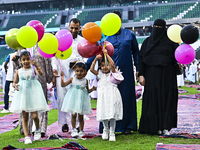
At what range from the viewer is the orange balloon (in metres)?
3.30

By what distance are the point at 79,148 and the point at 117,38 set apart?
1716 millimetres

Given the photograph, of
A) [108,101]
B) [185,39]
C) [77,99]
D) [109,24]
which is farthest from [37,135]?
[185,39]

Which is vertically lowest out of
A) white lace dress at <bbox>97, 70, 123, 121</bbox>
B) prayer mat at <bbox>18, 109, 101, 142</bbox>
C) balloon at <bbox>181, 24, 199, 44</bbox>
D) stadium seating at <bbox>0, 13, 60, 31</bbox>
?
prayer mat at <bbox>18, 109, 101, 142</bbox>

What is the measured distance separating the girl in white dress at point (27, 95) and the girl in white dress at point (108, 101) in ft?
2.16

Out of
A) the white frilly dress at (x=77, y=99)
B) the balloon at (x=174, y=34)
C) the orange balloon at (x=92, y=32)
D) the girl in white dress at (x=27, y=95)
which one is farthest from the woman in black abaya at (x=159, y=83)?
the girl in white dress at (x=27, y=95)

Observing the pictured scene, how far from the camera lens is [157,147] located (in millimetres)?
2982

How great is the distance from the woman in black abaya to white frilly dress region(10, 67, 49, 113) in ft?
4.26

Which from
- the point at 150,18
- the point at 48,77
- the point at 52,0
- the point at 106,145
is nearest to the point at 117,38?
the point at 48,77

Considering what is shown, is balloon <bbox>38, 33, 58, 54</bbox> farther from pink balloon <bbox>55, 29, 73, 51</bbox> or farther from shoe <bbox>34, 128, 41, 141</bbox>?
shoe <bbox>34, 128, 41, 141</bbox>

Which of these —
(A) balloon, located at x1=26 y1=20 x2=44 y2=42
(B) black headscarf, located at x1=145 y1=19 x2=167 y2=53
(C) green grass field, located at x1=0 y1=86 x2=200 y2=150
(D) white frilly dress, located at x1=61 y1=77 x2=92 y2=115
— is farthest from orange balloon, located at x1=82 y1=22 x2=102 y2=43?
(C) green grass field, located at x1=0 y1=86 x2=200 y2=150

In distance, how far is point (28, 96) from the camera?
3572 millimetres

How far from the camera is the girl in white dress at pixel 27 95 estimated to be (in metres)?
3.53

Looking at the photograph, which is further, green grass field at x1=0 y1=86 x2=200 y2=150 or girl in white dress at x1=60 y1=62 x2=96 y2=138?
girl in white dress at x1=60 y1=62 x2=96 y2=138

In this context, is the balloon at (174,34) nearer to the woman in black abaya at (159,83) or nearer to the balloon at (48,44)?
the woman in black abaya at (159,83)
